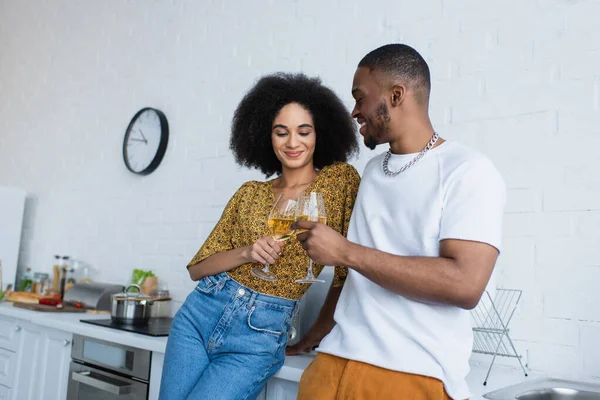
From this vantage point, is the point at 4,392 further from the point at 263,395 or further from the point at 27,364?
the point at 263,395

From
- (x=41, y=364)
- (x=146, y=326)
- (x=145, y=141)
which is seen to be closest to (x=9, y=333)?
(x=41, y=364)

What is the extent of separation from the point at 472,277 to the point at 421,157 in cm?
33

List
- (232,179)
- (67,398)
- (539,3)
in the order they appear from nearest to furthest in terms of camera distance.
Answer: (539,3)
(67,398)
(232,179)

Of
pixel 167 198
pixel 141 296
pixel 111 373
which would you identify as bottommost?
pixel 111 373

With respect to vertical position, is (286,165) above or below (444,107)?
below

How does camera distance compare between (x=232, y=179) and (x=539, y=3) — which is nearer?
(x=539, y=3)

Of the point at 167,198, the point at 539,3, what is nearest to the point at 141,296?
the point at 167,198

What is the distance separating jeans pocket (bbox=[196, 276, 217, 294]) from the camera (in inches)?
74.4

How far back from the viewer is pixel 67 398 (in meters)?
2.74

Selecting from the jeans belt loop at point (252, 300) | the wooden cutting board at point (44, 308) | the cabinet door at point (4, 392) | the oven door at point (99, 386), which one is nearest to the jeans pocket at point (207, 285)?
the jeans belt loop at point (252, 300)

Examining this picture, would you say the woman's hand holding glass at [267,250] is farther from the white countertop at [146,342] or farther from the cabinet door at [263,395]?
the cabinet door at [263,395]

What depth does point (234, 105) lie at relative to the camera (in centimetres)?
312

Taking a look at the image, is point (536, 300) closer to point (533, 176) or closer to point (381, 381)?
point (533, 176)

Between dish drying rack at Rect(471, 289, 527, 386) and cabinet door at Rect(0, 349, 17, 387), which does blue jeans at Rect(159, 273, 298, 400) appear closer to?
dish drying rack at Rect(471, 289, 527, 386)
